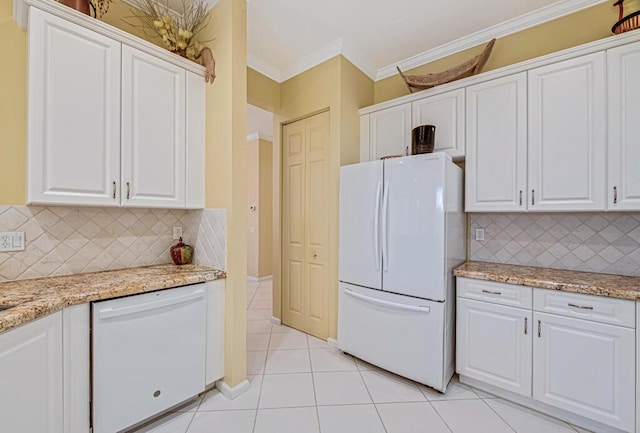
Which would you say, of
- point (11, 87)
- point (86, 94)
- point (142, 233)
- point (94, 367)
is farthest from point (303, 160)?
point (94, 367)

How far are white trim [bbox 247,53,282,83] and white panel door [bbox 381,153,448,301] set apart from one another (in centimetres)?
190

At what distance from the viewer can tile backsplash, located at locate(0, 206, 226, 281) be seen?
1.68 metres

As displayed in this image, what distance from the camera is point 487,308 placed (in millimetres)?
2057

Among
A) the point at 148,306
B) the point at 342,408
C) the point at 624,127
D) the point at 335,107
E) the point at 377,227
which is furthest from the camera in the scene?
the point at 335,107

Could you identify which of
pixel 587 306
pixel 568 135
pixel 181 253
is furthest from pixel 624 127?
pixel 181 253

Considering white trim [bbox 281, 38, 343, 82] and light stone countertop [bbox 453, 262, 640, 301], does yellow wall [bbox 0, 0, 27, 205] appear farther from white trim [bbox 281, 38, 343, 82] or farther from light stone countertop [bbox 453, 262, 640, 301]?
light stone countertop [bbox 453, 262, 640, 301]

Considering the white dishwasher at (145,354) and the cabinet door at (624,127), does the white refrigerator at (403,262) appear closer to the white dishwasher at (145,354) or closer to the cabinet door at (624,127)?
the cabinet door at (624,127)

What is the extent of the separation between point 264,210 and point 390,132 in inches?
134

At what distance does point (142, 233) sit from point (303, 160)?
5.82ft

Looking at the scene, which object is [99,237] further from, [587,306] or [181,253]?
[587,306]

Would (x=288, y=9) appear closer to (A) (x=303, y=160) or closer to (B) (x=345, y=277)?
(A) (x=303, y=160)

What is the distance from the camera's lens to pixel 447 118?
2.46 meters

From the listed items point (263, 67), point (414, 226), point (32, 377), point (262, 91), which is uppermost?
point (263, 67)

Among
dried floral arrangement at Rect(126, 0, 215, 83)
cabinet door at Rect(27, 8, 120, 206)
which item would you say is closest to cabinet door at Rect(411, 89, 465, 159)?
dried floral arrangement at Rect(126, 0, 215, 83)
